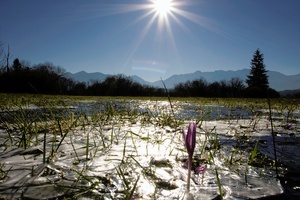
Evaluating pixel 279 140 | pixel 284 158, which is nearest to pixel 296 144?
pixel 279 140

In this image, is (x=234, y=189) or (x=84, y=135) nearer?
(x=234, y=189)

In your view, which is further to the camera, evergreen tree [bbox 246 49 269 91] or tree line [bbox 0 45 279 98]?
evergreen tree [bbox 246 49 269 91]

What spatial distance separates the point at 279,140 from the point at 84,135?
2239mm

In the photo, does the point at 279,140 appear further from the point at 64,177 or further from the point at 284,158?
the point at 64,177

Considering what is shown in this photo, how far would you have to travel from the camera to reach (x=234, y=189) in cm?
111

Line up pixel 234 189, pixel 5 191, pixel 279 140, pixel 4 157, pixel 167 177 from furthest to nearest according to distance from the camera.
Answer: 1. pixel 279 140
2. pixel 4 157
3. pixel 167 177
4. pixel 234 189
5. pixel 5 191

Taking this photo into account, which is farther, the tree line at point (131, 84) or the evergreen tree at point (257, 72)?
the evergreen tree at point (257, 72)

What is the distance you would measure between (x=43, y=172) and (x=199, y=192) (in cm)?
88

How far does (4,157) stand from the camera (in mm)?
1586

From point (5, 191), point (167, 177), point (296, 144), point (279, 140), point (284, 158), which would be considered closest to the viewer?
point (5, 191)

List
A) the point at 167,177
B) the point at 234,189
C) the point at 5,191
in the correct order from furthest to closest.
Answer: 1. the point at 167,177
2. the point at 234,189
3. the point at 5,191

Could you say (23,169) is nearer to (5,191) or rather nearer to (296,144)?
(5,191)

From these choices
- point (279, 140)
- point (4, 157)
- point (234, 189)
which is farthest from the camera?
point (279, 140)

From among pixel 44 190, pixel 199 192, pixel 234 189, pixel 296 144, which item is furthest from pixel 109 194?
pixel 296 144
